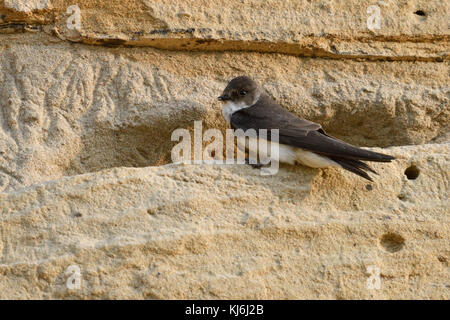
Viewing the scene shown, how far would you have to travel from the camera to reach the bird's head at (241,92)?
3.22m

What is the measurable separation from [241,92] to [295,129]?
0.36 meters

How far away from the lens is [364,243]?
2.70 meters

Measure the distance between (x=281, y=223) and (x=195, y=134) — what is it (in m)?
0.82

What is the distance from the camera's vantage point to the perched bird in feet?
8.98

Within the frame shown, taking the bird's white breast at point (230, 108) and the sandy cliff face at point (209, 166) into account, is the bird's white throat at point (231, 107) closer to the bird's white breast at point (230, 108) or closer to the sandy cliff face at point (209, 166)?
the bird's white breast at point (230, 108)

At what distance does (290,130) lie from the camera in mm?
2967

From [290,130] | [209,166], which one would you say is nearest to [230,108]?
[290,130]

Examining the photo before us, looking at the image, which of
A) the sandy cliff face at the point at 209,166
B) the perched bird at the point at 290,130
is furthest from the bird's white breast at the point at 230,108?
the sandy cliff face at the point at 209,166

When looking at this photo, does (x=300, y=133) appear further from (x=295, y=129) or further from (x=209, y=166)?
(x=209, y=166)

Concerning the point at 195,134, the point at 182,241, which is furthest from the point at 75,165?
the point at 182,241

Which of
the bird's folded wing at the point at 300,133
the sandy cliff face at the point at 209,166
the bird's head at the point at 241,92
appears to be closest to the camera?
the sandy cliff face at the point at 209,166

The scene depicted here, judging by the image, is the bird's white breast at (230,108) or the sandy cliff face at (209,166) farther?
the bird's white breast at (230,108)

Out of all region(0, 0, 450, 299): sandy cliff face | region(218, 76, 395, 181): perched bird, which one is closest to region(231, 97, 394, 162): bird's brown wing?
region(218, 76, 395, 181): perched bird

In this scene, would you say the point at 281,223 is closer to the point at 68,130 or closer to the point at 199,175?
the point at 199,175
